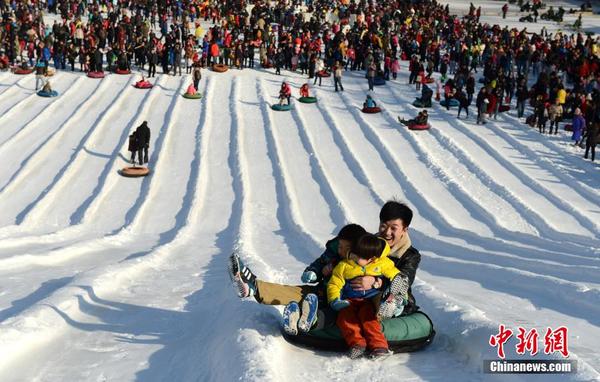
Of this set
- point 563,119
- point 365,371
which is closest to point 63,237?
point 365,371

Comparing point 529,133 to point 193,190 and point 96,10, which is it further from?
point 96,10

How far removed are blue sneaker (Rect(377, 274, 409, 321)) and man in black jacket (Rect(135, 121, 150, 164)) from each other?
13.4 m

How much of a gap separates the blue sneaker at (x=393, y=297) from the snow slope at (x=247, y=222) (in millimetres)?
414

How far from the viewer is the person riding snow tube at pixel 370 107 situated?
24094mm

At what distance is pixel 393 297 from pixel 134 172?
42.6ft

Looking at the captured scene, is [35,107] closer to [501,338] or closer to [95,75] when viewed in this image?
[95,75]

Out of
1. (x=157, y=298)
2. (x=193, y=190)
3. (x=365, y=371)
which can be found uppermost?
(x=365, y=371)

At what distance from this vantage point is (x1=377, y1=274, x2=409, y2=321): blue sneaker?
5.66 m

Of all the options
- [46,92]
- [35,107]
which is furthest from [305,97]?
[35,107]

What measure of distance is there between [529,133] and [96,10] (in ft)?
65.0

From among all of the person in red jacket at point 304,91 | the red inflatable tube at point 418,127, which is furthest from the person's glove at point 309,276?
the person in red jacket at point 304,91

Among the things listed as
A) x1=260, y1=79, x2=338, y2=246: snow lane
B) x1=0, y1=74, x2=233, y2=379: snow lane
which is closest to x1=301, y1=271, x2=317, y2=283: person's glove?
x1=0, y1=74, x2=233, y2=379: snow lane

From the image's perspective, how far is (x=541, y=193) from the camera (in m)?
17.2

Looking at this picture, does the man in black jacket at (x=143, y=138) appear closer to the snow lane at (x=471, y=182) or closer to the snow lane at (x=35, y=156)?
the snow lane at (x=35, y=156)
